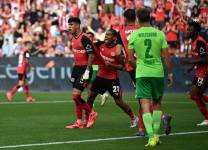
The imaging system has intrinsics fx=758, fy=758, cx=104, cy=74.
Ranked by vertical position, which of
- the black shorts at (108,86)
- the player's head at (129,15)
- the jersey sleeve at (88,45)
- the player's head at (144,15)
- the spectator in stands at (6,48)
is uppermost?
the player's head at (144,15)

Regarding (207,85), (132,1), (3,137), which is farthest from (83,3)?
(3,137)

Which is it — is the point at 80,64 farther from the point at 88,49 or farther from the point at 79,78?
the point at 88,49

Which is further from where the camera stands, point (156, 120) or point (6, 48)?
point (6, 48)

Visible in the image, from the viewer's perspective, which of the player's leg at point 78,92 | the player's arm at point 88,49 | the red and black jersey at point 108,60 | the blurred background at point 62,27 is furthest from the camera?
the blurred background at point 62,27

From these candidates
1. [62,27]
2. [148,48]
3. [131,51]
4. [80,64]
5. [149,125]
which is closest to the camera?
[149,125]

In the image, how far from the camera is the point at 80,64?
1770 centimetres

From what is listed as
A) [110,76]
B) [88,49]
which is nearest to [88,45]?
[88,49]

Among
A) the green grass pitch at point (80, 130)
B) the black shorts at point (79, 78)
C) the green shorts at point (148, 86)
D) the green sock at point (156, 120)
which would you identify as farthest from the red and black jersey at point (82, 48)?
the green sock at point (156, 120)

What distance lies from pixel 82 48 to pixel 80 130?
1986mm

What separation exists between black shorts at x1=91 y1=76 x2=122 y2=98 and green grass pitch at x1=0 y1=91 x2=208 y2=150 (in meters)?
0.80

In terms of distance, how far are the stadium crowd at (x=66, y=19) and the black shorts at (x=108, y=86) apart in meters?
14.2

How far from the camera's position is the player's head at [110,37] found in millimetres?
17266

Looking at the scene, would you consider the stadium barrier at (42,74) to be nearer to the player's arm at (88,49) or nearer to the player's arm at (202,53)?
the player's arm at (202,53)

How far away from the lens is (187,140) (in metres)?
14.6
